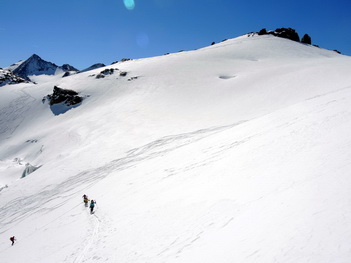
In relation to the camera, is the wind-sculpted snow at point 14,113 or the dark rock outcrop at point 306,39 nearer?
the wind-sculpted snow at point 14,113

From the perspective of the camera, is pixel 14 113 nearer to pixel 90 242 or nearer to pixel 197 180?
pixel 90 242

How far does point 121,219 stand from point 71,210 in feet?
19.3

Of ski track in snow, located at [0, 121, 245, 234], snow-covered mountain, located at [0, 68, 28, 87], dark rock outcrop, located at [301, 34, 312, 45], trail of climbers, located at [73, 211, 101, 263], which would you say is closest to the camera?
trail of climbers, located at [73, 211, 101, 263]

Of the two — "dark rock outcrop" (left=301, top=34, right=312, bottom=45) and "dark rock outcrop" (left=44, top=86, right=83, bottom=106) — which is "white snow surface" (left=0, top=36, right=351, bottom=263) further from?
"dark rock outcrop" (left=301, top=34, right=312, bottom=45)

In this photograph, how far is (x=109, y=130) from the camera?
31672mm

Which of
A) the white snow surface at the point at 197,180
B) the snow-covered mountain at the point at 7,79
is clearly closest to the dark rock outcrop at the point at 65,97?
the white snow surface at the point at 197,180

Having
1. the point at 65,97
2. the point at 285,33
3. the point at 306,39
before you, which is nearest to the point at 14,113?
the point at 65,97

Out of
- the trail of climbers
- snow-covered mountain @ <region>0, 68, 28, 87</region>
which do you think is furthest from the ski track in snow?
snow-covered mountain @ <region>0, 68, 28, 87</region>

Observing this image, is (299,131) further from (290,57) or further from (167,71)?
(290,57)

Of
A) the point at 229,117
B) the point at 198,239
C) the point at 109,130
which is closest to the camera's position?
the point at 198,239

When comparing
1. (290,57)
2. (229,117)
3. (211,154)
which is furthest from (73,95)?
(290,57)

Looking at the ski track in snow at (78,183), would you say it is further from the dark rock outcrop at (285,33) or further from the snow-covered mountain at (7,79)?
the dark rock outcrop at (285,33)

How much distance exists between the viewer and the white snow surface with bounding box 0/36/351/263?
22.4 ft

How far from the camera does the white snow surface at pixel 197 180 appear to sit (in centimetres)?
682
